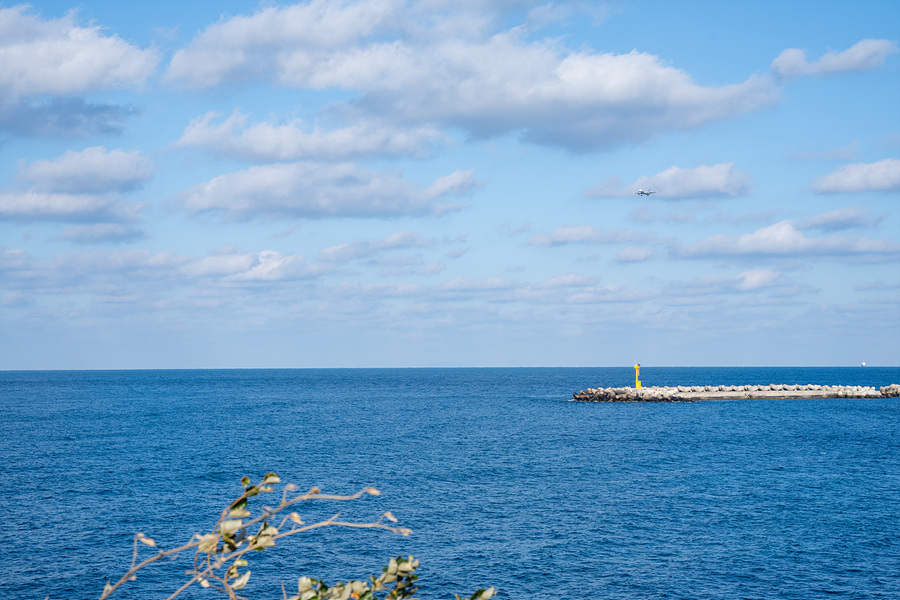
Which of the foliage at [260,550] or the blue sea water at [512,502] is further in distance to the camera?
the blue sea water at [512,502]

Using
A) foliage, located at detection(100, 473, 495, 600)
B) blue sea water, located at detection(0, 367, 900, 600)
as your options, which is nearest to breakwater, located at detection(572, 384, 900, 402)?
blue sea water, located at detection(0, 367, 900, 600)

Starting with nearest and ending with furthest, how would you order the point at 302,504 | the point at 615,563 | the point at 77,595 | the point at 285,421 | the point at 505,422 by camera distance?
the point at 77,595 → the point at 615,563 → the point at 302,504 → the point at 505,422 → the point at 285,421

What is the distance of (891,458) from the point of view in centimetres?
7056

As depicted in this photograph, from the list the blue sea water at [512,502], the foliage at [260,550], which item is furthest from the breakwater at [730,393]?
the foliage at [260,550]

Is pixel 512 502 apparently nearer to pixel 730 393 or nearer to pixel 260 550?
pixel 260 550

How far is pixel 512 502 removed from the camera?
166 feet

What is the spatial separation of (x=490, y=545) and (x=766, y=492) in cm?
2549

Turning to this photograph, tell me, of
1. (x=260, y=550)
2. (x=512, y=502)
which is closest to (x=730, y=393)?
(x=512, y=502)

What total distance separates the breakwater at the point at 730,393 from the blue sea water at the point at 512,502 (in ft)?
112

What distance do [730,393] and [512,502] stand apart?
105 metres

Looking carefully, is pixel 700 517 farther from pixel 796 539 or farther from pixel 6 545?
pixel 6 545

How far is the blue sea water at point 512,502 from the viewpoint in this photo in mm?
35594

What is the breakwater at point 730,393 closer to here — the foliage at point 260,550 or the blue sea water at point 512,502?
the blue sea water at point 512,502

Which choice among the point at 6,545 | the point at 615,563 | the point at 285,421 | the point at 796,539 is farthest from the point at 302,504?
the point at 285,421
